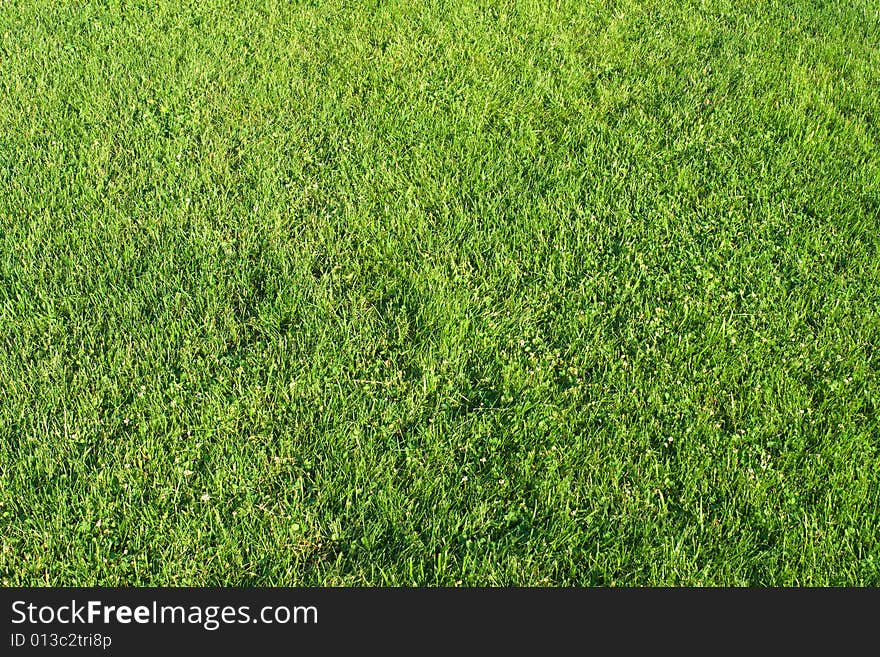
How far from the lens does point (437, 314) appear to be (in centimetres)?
391

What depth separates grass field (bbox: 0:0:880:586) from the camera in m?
2.99

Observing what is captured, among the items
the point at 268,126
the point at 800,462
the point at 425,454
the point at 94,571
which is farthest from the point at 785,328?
the point at 268,126

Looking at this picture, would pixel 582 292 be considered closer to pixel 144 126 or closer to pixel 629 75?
pixel 629 75

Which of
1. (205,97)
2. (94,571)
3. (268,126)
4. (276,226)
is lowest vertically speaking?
(94,571)

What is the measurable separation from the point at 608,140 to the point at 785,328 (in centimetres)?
202

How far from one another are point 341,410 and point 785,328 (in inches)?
85.1

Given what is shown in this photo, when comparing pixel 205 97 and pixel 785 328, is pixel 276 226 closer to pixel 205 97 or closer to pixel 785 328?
pixel 205 97

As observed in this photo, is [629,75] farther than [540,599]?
Yes

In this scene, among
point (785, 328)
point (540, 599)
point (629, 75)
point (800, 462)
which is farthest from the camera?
point (629, 75)

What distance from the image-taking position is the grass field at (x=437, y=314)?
2.99 metres

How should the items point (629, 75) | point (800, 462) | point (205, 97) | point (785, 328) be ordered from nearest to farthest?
point (800, 462)
point (785, 328)
point (205, 97)
point (629, 75)

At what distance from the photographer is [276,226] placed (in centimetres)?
443

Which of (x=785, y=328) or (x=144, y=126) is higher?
(x=144, y=126)

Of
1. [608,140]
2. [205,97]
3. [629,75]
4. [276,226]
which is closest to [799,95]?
[629,75]
